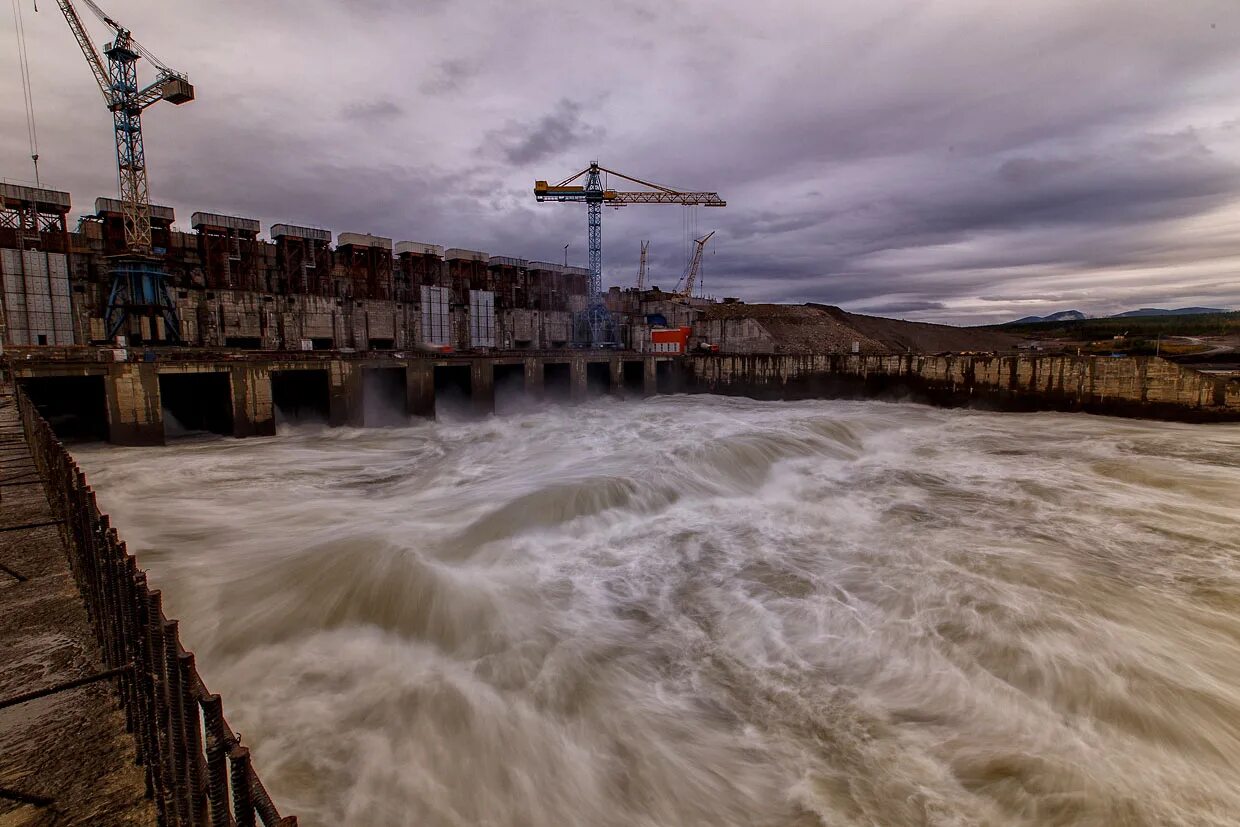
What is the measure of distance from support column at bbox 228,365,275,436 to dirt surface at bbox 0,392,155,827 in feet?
71.7

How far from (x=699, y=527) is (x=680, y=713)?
19.9ft

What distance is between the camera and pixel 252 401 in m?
24.6

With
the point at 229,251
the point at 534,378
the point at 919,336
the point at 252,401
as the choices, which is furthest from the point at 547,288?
the point at 919,336

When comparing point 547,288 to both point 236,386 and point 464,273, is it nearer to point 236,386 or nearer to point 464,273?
point 464,273

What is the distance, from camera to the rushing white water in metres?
5.26

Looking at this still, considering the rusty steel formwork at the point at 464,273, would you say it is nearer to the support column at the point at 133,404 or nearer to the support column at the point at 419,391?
the support column at the point at 419,391

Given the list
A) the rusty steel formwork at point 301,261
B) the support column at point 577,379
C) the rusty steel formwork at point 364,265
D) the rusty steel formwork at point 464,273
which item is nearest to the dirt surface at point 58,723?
the support column at point 577,379

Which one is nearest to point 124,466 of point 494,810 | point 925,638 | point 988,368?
point 494,810

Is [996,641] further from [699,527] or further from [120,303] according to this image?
[120,303]

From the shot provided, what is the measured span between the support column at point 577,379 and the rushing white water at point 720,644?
2405 centimetres

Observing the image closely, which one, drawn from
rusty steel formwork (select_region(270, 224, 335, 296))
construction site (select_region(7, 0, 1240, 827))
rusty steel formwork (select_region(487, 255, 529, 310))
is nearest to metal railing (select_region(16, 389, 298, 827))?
construction site (select_region(7, 0, 1240, 827))

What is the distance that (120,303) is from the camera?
33.6 meters

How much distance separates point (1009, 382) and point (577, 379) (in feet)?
83.0

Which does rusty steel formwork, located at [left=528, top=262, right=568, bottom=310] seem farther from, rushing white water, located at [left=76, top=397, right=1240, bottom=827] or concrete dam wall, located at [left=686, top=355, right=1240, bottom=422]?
rushing white water, located at [left=76, top=397, right=1240, bottom=827]
